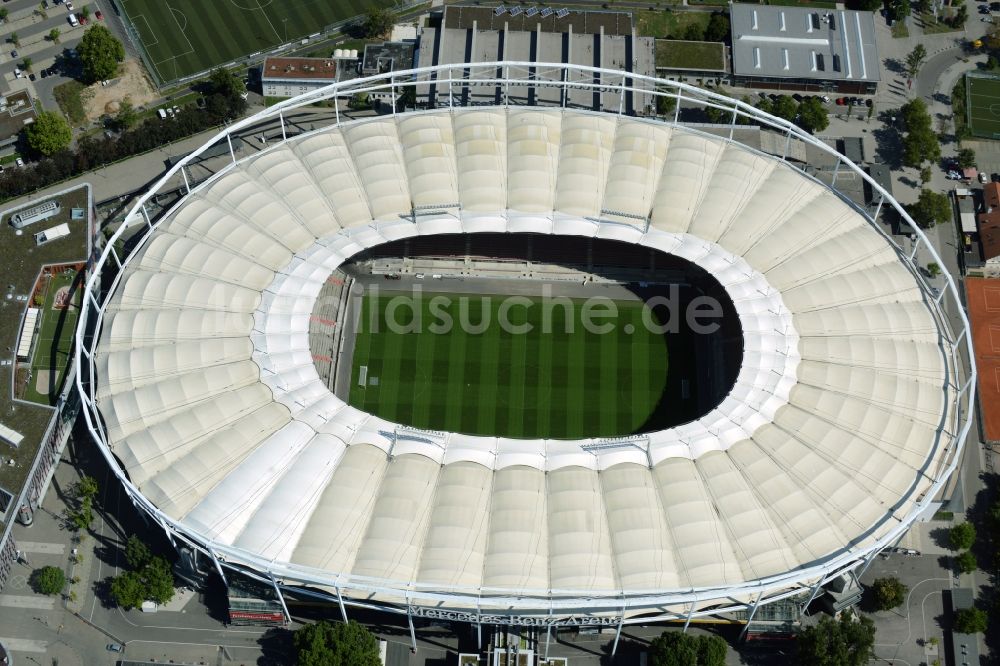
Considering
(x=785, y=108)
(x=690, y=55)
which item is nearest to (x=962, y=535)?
(x=785, y=108)

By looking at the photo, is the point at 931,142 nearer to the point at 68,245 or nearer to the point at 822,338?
the point at 822,338

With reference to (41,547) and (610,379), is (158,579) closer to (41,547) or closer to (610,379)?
(41,547)

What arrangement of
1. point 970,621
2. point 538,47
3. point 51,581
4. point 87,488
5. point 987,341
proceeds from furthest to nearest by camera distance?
point 538,47 < point 987,341 < point 87,488 < point 51,581 < point 970,621

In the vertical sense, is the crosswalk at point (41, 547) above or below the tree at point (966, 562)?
above

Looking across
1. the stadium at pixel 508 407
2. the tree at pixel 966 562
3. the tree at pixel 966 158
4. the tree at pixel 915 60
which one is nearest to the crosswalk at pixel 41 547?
the stadium at pixel 508 407

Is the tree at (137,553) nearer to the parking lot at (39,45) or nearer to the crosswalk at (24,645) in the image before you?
the crosswalk at (24,645)
